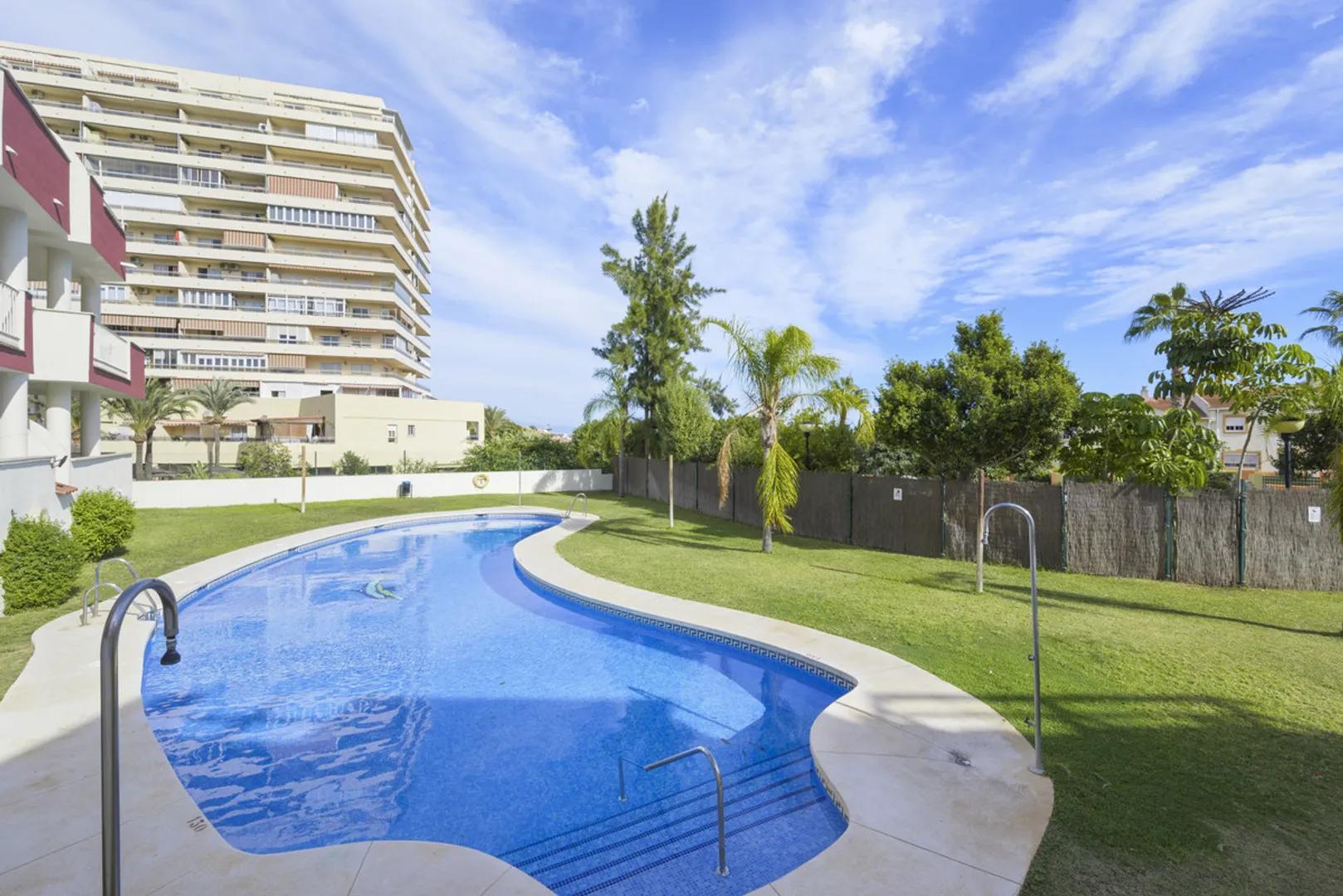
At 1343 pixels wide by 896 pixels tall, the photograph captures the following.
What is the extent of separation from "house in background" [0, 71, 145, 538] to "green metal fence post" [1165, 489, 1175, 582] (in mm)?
21415

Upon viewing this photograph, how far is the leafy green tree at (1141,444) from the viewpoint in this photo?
12.5 m

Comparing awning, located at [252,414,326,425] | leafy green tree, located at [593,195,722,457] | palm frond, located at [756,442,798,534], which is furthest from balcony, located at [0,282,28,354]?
awning, located at [252,414,326,425]

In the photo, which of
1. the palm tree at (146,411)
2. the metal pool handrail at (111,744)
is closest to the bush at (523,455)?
the palm tree at (146,411)

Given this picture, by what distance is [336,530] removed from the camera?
19750 millimetres

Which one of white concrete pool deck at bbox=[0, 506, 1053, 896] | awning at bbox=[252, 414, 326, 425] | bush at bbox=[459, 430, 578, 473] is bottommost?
white concrete pool deck at bbox=[0, 506, 1053, 896]

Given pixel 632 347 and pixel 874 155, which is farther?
pixel 632 347

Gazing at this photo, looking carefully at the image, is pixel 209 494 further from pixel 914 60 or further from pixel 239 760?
pixel 914 60

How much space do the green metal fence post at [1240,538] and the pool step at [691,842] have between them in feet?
38.0

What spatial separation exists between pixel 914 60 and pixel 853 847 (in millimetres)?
16619

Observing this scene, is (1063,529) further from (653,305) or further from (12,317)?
(653,305)

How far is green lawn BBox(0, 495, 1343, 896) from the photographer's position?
416 centimetres

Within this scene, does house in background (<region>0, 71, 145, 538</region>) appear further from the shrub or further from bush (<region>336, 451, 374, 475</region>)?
the shrub

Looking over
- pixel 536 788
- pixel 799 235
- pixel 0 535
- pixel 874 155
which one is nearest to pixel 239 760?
pixel 536 788

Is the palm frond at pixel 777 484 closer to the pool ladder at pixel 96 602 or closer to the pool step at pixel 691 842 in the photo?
the pool step at pixel 691 842
